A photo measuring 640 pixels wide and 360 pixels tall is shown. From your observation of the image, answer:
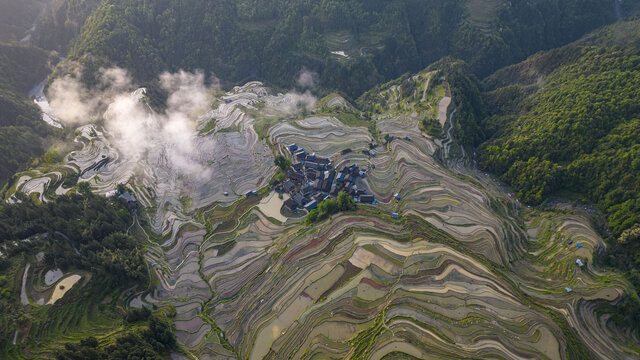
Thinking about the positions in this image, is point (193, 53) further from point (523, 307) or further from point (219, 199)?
point (523, 307)

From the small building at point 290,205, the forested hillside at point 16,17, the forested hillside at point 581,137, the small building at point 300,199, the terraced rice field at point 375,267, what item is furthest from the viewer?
the forested hillside at point 16,17

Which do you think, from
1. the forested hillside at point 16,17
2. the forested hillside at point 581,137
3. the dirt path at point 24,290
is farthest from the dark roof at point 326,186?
the forested hillside at point 16,17

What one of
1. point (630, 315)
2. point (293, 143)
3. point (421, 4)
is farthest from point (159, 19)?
point (630, 315)

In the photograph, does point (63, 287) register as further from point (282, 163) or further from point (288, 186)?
point (282, 163)

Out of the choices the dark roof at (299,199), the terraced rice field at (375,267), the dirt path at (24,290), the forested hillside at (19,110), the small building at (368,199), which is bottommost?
the terraced rice field at (375,267)

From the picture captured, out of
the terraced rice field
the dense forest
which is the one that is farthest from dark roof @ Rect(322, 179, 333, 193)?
the dense forest

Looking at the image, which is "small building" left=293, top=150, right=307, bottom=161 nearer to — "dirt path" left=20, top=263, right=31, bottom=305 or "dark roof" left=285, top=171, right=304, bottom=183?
"dark roof" left=285, top=171, right=304, bottom=183

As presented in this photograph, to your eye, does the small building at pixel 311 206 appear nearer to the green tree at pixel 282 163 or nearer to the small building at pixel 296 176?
the small building at pixel 296 176
